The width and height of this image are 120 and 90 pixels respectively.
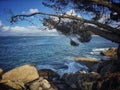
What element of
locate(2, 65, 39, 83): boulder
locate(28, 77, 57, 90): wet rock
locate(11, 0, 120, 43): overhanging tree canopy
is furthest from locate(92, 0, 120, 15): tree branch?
locate(2, 65, 39, 83): boulder

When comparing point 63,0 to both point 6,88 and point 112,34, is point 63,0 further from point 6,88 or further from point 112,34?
point 6,88

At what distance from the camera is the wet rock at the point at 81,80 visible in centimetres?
1306

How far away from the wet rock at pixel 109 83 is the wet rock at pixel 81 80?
87 cm

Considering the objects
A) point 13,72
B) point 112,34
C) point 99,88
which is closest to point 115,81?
point 99,88

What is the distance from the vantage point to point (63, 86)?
15.7m

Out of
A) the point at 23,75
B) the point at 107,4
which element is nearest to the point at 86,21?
the point at 107,4

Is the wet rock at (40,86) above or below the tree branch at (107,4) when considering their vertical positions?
below

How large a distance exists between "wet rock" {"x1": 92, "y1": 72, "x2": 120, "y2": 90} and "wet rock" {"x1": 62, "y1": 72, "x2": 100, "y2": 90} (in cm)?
87

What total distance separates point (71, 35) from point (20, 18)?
170 inches

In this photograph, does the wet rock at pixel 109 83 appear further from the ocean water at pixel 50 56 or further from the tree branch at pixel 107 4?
the ocean water at pixel 50 56

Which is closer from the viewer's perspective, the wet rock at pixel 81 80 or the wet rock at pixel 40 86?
the wet rock at pixel 81 80

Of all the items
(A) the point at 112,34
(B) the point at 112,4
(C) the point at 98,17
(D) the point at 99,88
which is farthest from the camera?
(C) the point at 98,17

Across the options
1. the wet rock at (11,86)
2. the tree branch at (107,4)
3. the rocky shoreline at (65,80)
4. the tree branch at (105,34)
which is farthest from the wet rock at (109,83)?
the wet rock at (11,86)

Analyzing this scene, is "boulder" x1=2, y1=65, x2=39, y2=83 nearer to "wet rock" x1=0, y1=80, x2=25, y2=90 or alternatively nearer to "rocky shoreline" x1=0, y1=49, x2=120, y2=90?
"rocky shoreline" x1=0, y1=49, x2=120, y2=90
